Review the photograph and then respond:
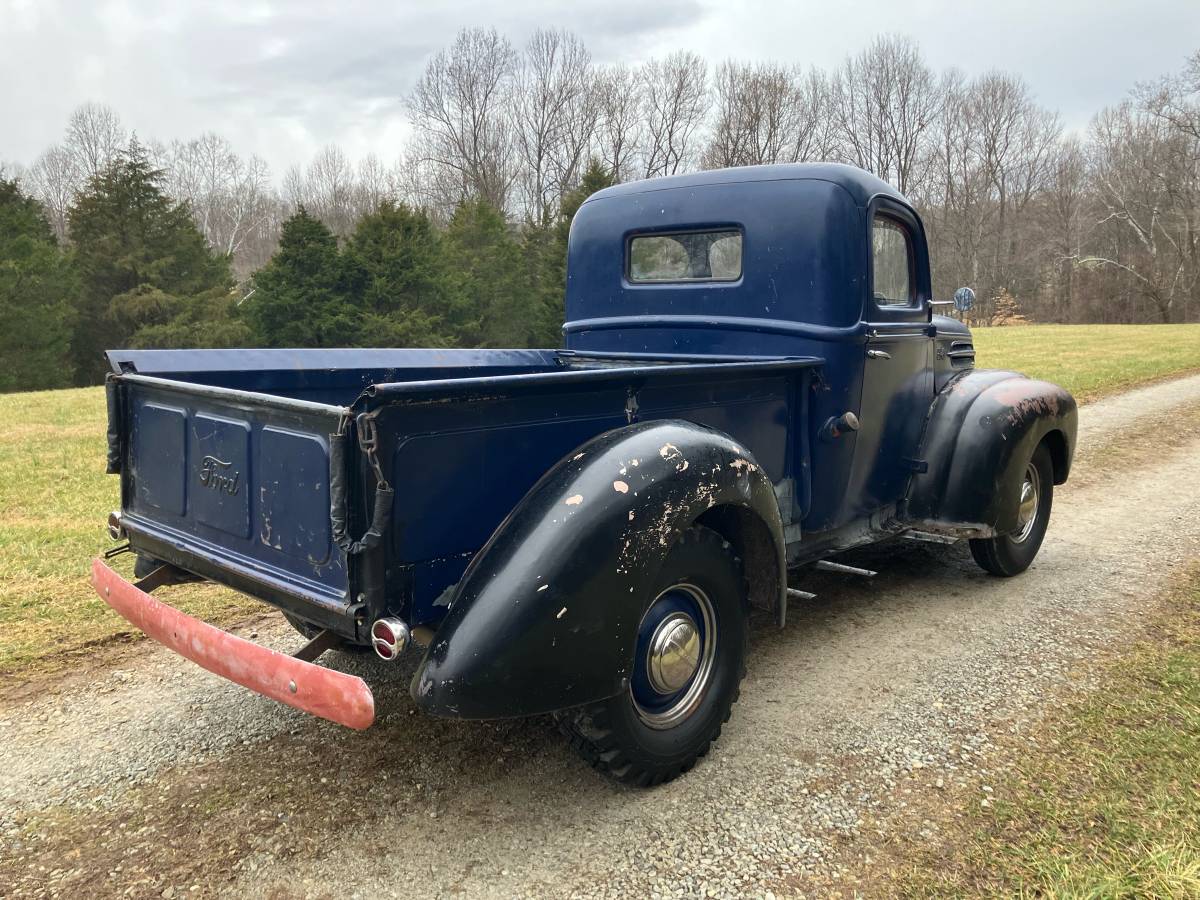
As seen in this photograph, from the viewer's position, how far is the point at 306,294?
20.9 metres

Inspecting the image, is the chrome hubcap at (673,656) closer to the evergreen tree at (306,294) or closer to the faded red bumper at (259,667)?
the faded red bumper at (259,667)

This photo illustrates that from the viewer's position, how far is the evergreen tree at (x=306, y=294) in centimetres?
2073

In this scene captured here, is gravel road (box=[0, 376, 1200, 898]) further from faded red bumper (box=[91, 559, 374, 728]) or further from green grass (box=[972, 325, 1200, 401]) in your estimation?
green grass (box=[972, 325, 1200, 401])

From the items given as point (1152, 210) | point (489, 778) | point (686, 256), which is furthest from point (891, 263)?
point (1152, 210)

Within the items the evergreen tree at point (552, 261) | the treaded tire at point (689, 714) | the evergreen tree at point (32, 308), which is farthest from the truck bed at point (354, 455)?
the evergreen tree at point (32, 308)

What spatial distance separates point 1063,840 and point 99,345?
95.6ft

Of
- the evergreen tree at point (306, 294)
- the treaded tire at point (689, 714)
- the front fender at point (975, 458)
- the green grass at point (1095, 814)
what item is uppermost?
the evergreen tree at point (306, 294)

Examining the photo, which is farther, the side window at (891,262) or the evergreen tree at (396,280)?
the evergreen tree at (396,280)

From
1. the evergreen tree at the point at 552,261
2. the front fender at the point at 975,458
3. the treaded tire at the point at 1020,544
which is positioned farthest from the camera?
the evergreen tree at the point at 552,261

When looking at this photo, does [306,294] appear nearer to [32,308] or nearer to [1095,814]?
[32,308]

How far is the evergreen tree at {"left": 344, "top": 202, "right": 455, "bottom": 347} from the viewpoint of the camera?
68.5ft

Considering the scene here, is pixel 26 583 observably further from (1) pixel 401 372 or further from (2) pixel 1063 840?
(2) pixel 1063 840

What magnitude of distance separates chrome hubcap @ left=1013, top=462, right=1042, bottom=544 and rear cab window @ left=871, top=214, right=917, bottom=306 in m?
1.27

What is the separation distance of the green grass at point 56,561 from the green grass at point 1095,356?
11.9 m
